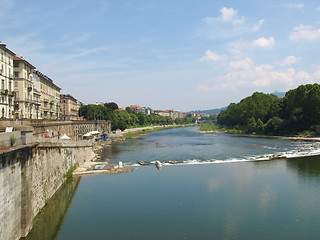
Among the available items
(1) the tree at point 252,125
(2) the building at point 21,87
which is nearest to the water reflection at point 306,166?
(2) the building at point 21,87

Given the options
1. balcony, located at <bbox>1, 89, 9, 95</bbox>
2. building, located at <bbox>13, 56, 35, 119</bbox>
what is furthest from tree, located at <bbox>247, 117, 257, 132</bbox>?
balcony, located at <bbox>1, 89, 9, 95</bbox>

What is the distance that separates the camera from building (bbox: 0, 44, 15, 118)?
46.6m

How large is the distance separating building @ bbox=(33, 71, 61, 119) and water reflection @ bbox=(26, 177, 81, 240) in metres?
44.0

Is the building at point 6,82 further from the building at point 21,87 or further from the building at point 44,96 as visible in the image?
the building at point 44,96

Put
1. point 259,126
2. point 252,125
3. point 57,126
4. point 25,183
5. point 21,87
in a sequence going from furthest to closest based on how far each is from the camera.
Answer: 1. point 252,125
2. point 259,126
3. point 21,87
4. point 57,126
5. point 25,183

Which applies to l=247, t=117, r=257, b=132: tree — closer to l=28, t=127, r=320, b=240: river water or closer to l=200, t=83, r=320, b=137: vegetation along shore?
l=200, t=83, r=320, b=137: vegetation along shore

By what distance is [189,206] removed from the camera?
983 inches

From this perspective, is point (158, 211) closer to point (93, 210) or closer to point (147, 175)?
point (93, 210)

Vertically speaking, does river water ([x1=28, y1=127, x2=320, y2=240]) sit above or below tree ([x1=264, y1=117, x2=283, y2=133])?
below

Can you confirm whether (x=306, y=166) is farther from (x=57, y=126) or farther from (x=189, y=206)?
(x=57, y=126)

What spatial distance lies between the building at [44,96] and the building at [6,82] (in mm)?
15576

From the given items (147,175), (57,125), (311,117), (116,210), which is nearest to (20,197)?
(116,210)

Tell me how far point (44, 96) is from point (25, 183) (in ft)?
219

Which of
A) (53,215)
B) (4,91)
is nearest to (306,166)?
(53,215)
